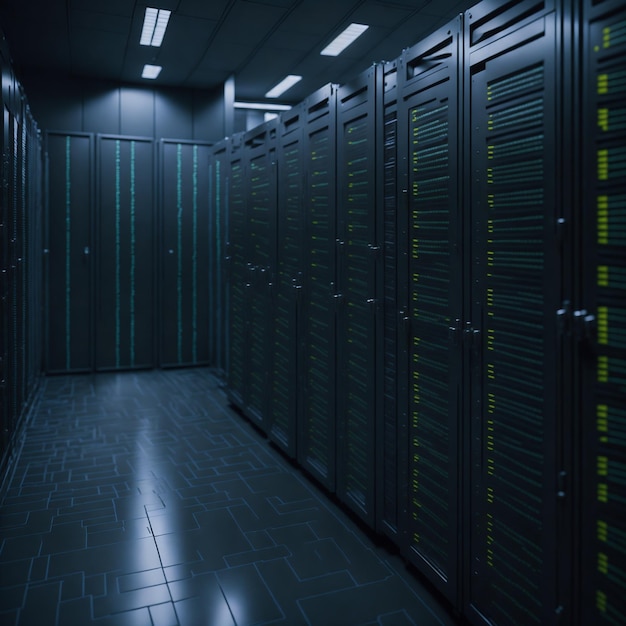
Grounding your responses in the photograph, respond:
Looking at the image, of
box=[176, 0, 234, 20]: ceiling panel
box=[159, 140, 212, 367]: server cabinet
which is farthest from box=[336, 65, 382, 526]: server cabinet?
box=[159, 140, 212, 367]: server cabinet

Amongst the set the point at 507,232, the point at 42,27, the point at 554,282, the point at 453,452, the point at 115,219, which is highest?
the point at 42,27

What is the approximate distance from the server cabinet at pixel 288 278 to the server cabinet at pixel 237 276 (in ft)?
2.94

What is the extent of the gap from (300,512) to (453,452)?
1.49m

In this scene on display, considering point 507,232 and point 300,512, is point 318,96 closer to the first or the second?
point 507,232

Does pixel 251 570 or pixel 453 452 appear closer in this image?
pixel 453 452

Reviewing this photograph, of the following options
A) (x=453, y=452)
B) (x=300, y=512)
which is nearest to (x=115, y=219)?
(x=300, y=512)

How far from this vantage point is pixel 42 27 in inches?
256

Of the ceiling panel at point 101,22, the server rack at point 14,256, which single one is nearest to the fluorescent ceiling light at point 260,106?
the ceiling panel at point 101,22

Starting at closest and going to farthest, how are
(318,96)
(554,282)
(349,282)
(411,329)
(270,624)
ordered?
(554,282) → (270,624) → (411,329) → (349,282) → (318,96)

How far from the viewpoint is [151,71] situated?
7.95 meters

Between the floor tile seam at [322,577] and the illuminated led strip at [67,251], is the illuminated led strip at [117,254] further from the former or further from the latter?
the floor tile seam at [322,577]

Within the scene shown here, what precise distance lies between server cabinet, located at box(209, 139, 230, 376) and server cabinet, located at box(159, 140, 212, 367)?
0.95ft

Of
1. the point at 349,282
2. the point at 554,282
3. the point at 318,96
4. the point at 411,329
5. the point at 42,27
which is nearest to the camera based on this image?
the point at 554,282

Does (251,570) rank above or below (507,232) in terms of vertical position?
below
